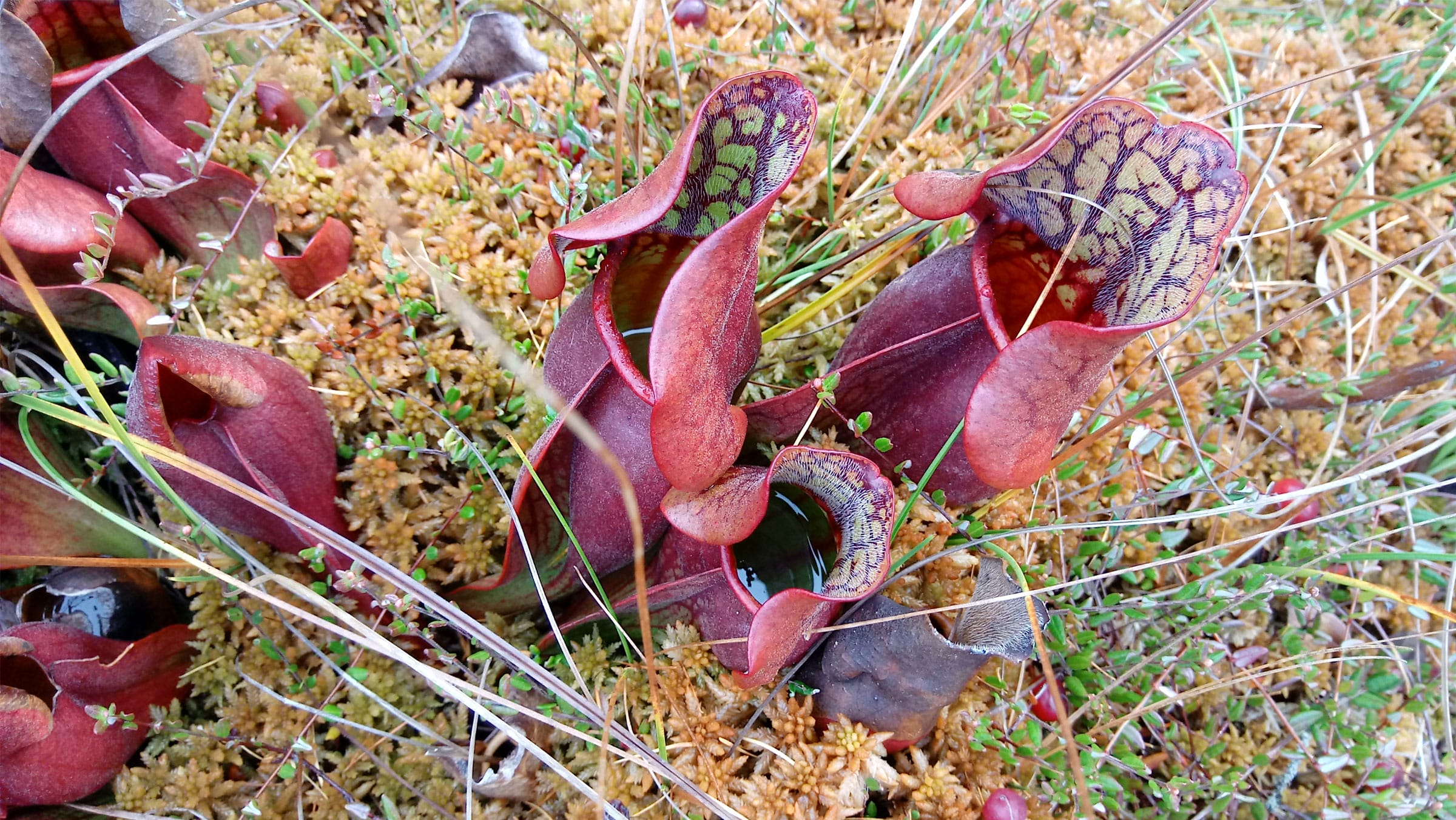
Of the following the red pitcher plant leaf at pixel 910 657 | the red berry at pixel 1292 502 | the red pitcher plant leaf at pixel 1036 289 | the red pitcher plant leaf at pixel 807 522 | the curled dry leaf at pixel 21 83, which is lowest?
the red berry at pixel 1292 502

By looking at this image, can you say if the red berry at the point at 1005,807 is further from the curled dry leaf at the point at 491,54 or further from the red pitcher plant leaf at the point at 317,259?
the curled dry leaf at the point at 491,54

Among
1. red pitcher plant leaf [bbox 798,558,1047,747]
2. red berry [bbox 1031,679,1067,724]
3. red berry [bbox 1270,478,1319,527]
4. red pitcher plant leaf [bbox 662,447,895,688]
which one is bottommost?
red berry [bbox 1031,679,1067,724]

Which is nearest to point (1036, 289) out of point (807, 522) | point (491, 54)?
point (807, 522)

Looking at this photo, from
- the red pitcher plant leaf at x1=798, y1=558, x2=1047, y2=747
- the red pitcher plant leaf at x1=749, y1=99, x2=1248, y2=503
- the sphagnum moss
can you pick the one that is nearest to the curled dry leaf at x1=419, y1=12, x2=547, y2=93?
the sphagnum moss

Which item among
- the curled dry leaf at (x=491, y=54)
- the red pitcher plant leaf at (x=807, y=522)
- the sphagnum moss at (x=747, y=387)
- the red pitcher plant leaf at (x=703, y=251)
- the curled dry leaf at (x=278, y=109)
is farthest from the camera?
the curled dry leaf at (x=491, y=54)

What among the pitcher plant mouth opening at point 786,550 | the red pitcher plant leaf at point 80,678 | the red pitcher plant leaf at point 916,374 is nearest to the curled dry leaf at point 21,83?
the red pitcher plant leaf at point 80,678

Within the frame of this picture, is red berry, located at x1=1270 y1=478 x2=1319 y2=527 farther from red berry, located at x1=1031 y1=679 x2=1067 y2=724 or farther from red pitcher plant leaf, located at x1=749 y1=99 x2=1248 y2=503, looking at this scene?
red pitcher plant leaf, located at x1=749 y1=99 x2=1248 y2=503
